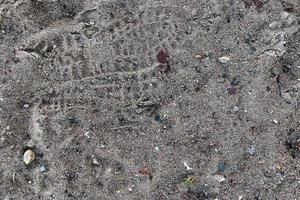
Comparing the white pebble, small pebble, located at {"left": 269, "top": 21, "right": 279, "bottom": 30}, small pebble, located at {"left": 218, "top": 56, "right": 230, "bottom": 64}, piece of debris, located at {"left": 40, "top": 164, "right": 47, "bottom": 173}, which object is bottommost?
the white pebble

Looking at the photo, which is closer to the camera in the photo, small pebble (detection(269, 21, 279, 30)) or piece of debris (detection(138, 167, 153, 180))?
piece of debris (detection(138, 167, 153, 180))

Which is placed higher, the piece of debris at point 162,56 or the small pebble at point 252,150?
the piece of debris at point 162,56

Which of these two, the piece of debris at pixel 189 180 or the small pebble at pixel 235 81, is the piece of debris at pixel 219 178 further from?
the small pebble at pixel 235 81

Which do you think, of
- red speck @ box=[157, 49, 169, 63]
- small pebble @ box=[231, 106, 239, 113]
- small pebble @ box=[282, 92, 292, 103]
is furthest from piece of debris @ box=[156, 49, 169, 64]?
small pebble @ box=[282, 92, 292, 103]

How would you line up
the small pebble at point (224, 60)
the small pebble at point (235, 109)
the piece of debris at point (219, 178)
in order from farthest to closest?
the small pebble at point (224, 60), the small pebble at point (235, 109), the piece of debris at point (219, 178)

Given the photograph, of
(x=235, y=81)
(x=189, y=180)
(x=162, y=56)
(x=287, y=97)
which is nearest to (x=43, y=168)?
(x=189, y=180)

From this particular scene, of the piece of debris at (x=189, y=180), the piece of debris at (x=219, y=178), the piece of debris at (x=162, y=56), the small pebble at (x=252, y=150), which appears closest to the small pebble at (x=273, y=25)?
the piece of debris at (x=162, y=56)

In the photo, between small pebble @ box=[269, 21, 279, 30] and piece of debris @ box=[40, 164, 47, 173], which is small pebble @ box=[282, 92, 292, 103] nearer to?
small pebble @ box=[269, 21, 279, 30]

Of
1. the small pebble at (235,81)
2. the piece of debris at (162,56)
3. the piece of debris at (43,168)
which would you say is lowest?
the piece of debris at (43,168)

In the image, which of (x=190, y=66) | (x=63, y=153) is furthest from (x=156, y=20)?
(x=63, y=153)
